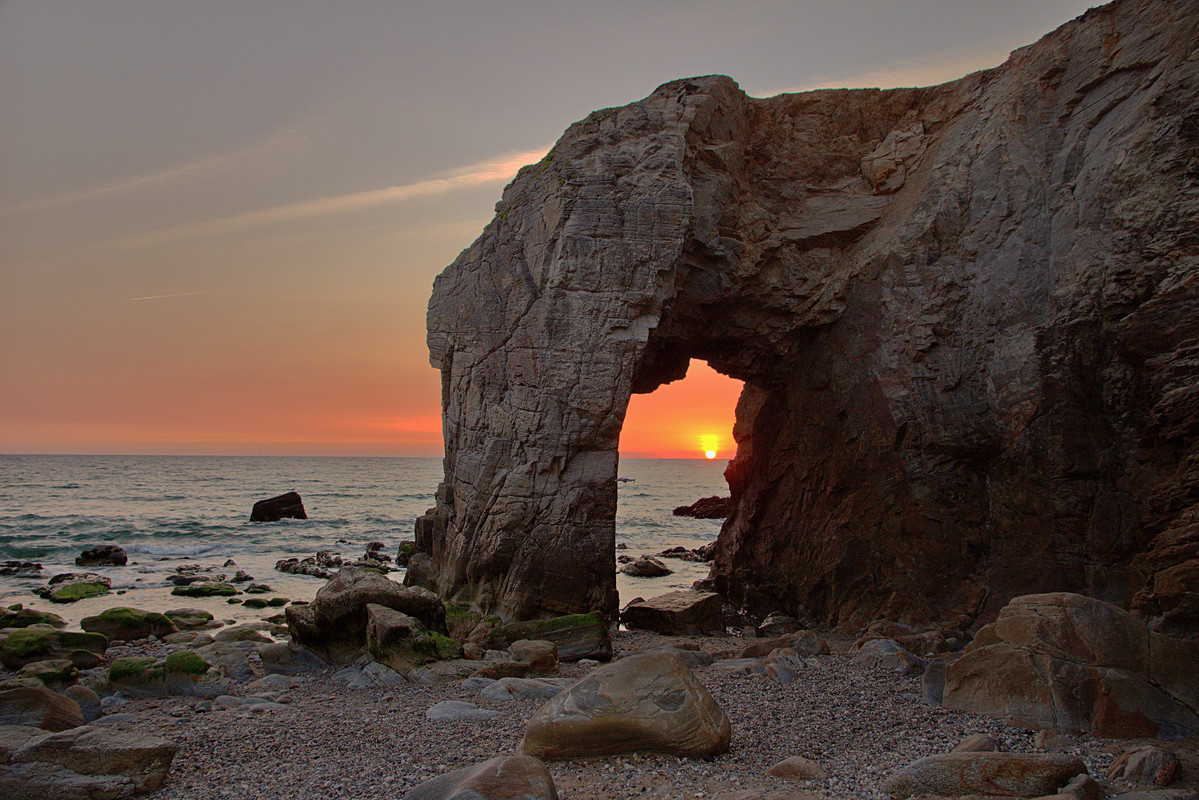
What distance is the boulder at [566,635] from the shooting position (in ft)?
39.9

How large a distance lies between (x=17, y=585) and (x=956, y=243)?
82.6 feet

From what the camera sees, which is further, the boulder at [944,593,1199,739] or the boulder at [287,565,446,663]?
the boulder at [287,565,446,663]

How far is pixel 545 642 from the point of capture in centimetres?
1164

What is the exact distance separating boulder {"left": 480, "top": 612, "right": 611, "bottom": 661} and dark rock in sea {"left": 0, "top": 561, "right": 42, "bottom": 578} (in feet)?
56.7

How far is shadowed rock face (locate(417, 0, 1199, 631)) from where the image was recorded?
10727mm

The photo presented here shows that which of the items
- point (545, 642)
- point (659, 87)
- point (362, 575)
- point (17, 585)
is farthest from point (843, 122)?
point (17, 585)

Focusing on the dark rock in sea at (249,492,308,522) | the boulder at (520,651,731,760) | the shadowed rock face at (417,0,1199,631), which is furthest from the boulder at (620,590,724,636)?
the dark rock in sea at (249,492,308,522)

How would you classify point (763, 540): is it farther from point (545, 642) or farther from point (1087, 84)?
point (1087, 84)

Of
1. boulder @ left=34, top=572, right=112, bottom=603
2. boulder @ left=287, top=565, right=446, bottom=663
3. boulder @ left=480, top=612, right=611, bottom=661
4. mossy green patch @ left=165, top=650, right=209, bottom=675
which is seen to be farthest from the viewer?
boulder @ left=34, top=572, right=112, bottom=603

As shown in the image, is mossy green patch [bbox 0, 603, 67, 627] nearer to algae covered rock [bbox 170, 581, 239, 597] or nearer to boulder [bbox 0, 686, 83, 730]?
algae covered rock [bbox 170, 581, 239, 597]

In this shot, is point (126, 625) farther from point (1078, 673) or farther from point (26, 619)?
point (1078, 673)

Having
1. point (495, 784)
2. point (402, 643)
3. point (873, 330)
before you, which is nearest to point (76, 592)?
point (402, 643)

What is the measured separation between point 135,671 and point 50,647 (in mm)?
2395

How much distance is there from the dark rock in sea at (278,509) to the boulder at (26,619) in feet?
77.3
